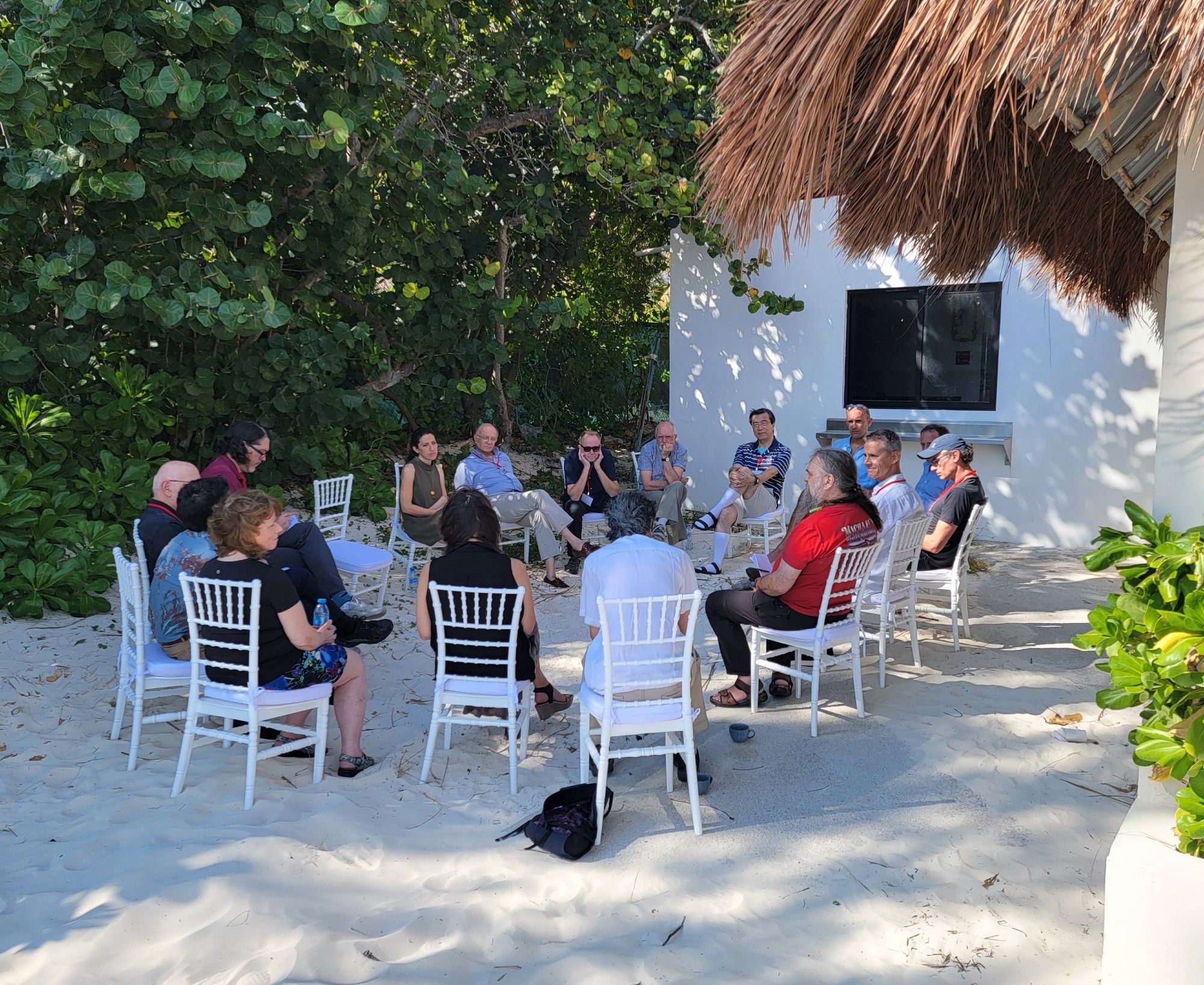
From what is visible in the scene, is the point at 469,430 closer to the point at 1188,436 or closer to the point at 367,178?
the point at 367,178

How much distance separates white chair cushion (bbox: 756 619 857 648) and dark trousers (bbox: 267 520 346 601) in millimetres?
2315

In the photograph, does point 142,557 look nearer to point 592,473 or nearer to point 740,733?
point 740,733

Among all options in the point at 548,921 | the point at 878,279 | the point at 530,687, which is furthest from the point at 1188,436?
the point at 878,279

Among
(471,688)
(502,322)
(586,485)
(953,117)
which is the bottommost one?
(471,688)

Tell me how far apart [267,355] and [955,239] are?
5187 mm

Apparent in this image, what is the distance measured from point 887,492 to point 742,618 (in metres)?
1.45

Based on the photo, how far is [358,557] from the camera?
5984 mm

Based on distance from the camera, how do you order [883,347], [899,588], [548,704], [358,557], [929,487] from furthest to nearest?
1. [883,347]
2. [929,487]
3. [358,557]
4. [899,588]
5. [548,704]

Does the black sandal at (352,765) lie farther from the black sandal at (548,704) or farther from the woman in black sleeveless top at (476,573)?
the black sandal at (548,704)

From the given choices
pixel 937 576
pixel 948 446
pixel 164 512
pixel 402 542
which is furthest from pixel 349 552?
pixel 948 446

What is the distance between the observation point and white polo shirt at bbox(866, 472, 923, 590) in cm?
542

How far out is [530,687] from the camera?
4332 millimetres

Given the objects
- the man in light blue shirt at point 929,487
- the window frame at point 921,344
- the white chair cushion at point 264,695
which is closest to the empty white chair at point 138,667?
the white chair cushion at point 264,695

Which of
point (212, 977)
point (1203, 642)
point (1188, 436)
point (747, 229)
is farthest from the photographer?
point (747, 229)
